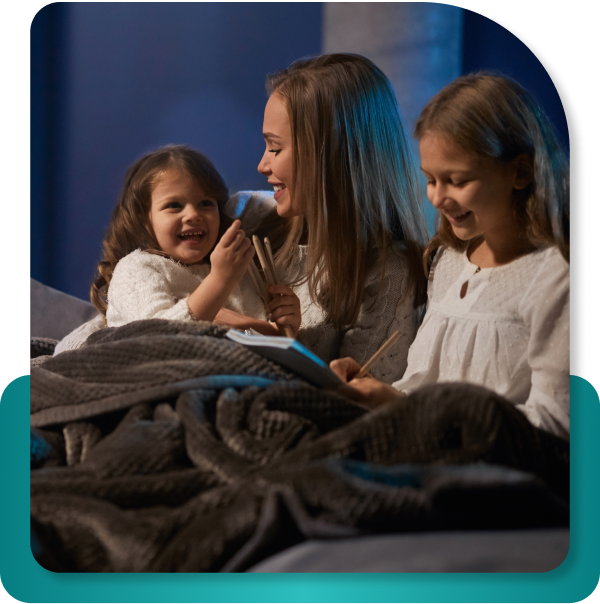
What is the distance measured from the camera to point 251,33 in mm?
1048

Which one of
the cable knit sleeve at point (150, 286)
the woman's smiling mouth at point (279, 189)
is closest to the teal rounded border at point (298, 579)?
the cable knit sleeve at point (150, 286)

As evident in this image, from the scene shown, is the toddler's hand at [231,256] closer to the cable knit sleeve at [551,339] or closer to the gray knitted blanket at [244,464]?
the gray knitted blanket at [244,464]

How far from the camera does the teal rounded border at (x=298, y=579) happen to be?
34.0 inches

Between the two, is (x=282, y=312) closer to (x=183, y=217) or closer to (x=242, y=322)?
(x=242, y=322)

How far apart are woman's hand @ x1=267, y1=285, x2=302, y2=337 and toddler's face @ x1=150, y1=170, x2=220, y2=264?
128 mm

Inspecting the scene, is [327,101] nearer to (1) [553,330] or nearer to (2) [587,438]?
(1) [553,330]

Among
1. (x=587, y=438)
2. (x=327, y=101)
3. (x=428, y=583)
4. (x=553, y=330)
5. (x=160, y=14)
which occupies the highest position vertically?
(x=160, y=14)

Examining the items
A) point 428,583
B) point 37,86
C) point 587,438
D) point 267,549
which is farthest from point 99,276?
point 587,438

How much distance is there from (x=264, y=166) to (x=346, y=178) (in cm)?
13

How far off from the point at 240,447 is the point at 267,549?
13cm

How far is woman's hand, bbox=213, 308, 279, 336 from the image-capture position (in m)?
1.07

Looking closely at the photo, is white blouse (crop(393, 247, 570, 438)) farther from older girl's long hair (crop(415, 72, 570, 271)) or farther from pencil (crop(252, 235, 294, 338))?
pencil (crop(252, 235, 294, 338))

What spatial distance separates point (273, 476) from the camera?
32.9 inches

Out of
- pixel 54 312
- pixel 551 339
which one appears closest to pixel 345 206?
pixel 551 339
